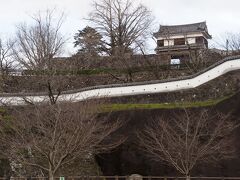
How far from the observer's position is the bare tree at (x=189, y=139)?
16422 mm

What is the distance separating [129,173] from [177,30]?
82.5 ft

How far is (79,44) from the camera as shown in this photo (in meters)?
41.1

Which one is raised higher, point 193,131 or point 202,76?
point 202,76

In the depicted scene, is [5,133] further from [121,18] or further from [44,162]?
[121,18]

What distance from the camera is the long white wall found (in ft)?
68.8

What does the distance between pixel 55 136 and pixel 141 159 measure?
604cm

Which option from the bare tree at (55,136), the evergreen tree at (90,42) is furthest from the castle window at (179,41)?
the bare tree at (55,136)

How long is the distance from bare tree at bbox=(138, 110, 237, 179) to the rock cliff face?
38 cm

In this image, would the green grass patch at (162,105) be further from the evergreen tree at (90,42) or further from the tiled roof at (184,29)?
the tiled roof at (184,29)

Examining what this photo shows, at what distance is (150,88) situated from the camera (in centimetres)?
2252

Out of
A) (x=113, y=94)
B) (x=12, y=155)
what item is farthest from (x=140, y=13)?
(x=12, y=155)

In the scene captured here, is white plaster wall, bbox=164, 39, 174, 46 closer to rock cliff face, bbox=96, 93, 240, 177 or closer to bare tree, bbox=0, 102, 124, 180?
rock cliff face, bbox=96, 93, 240, 177

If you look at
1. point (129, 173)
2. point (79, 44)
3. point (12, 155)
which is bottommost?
point (129, 173)

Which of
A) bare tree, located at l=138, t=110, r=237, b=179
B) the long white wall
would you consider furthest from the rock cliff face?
the long white wall
